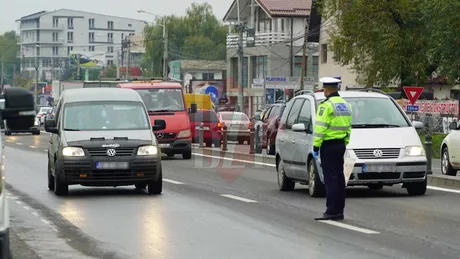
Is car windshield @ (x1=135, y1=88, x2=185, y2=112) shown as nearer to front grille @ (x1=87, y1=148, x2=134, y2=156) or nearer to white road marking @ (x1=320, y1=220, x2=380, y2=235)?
front grille @ (x1=87, y1=148, x2=134, y2=156)

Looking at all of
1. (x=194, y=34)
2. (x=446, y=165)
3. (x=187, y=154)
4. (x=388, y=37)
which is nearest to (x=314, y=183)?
(x=446, y=165)

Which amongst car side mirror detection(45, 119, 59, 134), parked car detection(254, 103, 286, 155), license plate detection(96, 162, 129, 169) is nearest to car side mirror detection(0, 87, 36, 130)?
license plate detection(96, 162, 129, 169)

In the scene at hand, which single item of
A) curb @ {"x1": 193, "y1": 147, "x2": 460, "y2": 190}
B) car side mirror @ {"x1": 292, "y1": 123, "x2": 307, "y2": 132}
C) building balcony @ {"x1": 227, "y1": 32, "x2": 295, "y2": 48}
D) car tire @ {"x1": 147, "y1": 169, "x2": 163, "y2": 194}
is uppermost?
building balcony @ {"x1": 227, "y1": 32, "x2": 295, "y2": 48}

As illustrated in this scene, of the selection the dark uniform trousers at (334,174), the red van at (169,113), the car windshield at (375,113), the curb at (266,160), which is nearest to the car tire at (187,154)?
the red van at (169,113)

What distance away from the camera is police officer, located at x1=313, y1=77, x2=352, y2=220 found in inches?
586

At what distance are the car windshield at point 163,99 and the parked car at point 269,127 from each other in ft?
10.0

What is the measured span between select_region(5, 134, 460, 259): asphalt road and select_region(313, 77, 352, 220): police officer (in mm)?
347

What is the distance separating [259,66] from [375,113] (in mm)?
73129

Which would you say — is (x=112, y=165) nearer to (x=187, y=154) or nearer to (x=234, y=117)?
(x=187, y=154)

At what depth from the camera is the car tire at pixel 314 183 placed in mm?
18312

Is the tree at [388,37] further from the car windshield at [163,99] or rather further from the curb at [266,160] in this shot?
the car windshield at [163,99]

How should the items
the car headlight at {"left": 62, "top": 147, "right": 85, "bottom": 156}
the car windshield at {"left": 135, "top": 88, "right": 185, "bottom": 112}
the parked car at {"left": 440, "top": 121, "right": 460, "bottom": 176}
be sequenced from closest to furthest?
the car headlight at {"left": 62, "top": 147, "right": 85, "bottom": 156}, the parked car at {"left": 440, "top": 121, "right": 460, "bottom": 176}, the car windshield at {"left": 135, "top": 88, "right": 185, "bottom": 112}

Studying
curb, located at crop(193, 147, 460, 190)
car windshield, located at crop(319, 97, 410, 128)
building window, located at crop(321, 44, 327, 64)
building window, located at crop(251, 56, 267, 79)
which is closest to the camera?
car windshield, located at crop(319, 97, 410, 128)

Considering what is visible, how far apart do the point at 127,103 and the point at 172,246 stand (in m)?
9.10
